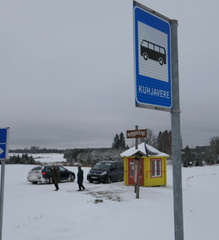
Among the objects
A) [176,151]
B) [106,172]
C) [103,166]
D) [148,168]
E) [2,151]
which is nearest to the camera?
[176,151]

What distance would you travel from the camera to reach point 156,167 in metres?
23.1

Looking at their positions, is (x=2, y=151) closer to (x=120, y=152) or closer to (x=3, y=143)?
(x=3, y=143)

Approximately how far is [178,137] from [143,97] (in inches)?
19.2

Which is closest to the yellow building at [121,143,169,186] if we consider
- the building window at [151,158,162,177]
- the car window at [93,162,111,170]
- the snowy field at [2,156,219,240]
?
the building window at [151,158,162,177]

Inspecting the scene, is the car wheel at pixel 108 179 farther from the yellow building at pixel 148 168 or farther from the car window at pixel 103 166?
the yellow building at pixel 148 168

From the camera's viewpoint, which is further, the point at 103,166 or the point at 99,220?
the point at 103,166

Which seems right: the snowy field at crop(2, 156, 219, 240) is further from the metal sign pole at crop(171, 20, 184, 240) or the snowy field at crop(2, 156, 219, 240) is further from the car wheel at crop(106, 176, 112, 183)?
the car wheel at crop(106, 176, 112, 183)

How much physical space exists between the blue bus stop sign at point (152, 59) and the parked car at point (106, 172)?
21.5 m

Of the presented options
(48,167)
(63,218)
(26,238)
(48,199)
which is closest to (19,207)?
(48,199)

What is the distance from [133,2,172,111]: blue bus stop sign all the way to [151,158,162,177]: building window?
2030 cm

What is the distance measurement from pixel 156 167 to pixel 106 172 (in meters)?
3.92

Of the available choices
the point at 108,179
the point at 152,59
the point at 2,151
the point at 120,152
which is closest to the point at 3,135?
the point at 2,151

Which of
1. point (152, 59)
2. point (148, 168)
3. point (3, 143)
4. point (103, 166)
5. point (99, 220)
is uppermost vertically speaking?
point (152, 59)

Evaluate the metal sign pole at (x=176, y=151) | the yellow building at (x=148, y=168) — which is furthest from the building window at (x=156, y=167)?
the metal sign pole at (x=176, y=151)
